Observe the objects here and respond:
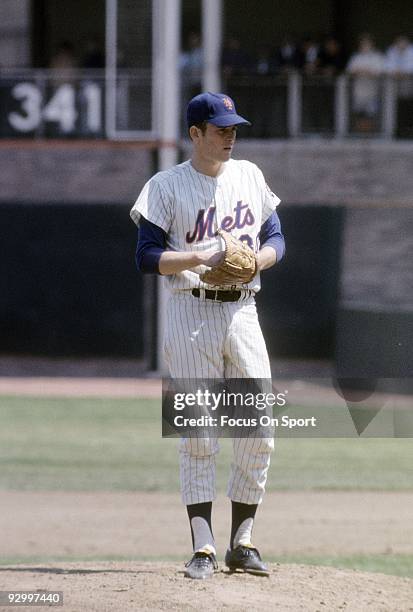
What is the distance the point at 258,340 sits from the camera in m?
5.60

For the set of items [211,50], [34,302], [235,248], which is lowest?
[34,302]

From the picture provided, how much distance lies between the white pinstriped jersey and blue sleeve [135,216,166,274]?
0.12 feet

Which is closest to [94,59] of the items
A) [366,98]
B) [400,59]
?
[366,98]

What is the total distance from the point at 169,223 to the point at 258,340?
676 mm

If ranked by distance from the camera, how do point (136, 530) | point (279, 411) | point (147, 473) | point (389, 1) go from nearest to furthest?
point (279, 411)
point (136, 530)
point (147, 473)
point (389, 1)

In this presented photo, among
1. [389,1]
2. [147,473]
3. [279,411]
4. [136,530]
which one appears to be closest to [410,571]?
[279,411]

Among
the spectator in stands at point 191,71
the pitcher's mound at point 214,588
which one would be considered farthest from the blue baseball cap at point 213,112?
the spectator in stands at point 191,71

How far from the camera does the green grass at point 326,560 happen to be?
22.7 feet

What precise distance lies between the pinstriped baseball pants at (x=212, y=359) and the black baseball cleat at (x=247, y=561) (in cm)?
25

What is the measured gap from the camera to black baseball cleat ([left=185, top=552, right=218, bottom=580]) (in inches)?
216

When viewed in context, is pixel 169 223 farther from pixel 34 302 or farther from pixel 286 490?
pixel 34 302

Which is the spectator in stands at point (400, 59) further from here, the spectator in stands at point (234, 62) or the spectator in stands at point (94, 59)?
the spectator in stands at point (94, 59)

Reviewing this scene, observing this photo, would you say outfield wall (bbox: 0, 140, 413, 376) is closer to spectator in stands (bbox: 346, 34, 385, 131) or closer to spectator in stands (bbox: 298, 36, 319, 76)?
spectator in stands (bbox: 346, 34, 385, 131)

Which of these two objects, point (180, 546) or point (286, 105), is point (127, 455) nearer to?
point (180, 546)
